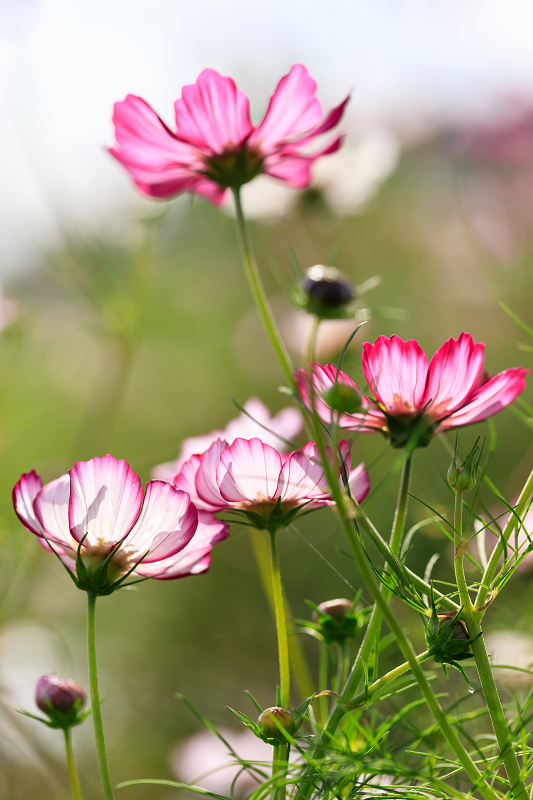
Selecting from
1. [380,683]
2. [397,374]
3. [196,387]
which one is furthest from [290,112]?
[196,387]

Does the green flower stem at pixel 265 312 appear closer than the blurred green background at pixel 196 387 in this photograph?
Yes

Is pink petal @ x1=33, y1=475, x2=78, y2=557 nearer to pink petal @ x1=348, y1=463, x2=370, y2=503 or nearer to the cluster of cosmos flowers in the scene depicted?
the cluster of cosmos flowers

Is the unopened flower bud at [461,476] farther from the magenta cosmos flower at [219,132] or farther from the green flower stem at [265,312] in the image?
the magenta cosmos flower at [219,132]

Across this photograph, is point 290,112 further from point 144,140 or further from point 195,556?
point 195,556

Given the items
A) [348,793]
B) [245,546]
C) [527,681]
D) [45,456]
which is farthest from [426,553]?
[348,793]

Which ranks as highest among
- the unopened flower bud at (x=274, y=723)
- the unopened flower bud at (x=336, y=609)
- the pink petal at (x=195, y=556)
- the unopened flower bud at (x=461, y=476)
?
the unopened flower bud at (x=461, y=476)

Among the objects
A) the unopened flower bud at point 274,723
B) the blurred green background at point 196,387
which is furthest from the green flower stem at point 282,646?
the blurred green background at point 196,387

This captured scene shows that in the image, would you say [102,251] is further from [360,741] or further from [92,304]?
[360,741]

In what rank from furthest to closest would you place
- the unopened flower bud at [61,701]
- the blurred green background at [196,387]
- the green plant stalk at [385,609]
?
the blurred green background at [196,387] < the unopened flower bud at [61,701] < the green plant stalk at [385,609]
